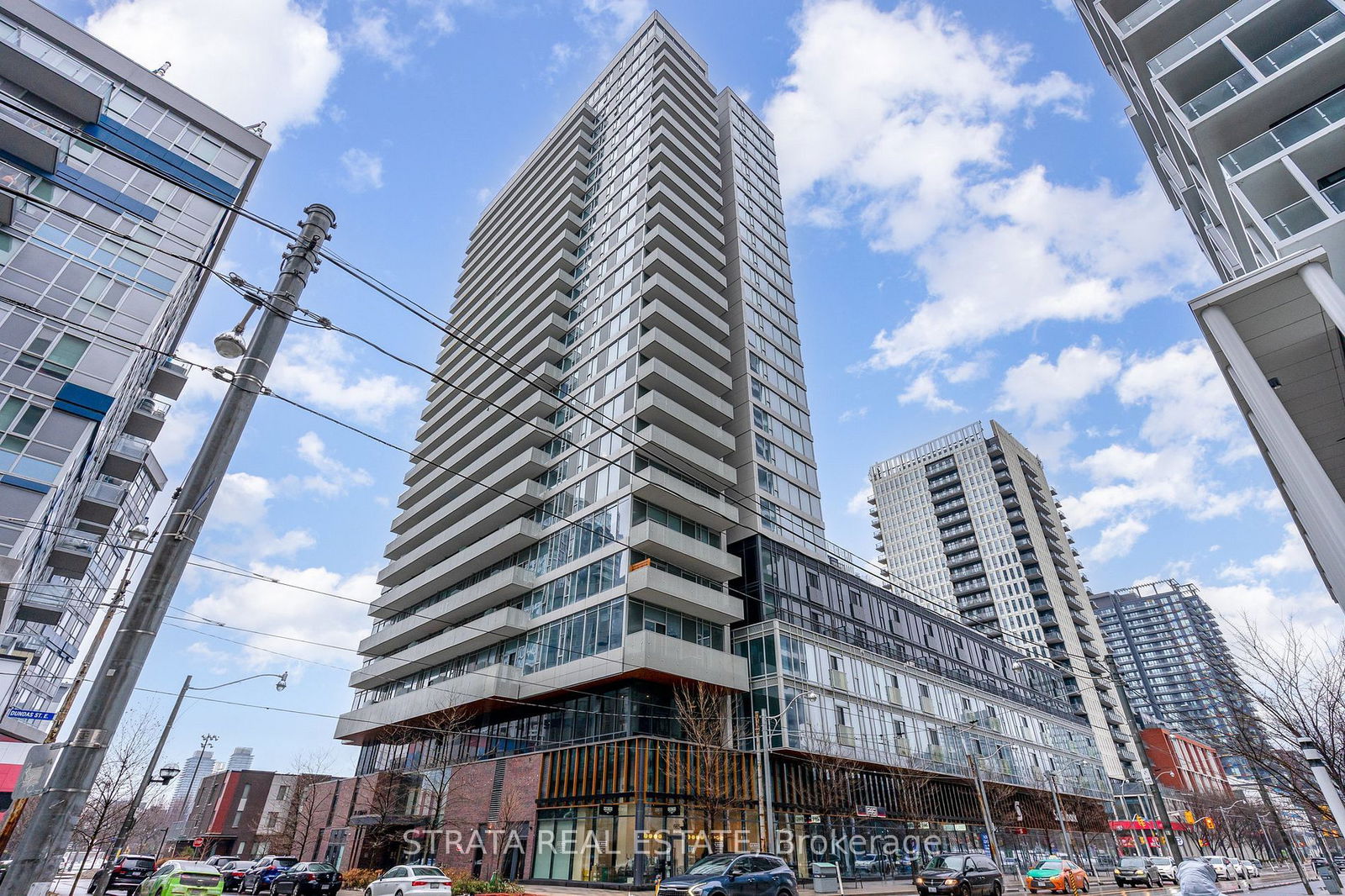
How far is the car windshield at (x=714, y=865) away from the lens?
53.1ft

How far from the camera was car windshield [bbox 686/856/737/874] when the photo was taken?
53.1 ft

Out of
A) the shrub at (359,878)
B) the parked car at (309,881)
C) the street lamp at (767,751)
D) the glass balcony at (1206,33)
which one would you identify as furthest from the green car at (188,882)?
the glass balcony at (1206,33)

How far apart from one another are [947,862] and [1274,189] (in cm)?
2538

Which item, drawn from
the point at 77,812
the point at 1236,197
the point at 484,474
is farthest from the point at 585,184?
the point at 77,812

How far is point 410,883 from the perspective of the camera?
2125 centimetres

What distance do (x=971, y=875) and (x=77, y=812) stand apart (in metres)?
27.1

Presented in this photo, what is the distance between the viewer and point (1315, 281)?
553 inches

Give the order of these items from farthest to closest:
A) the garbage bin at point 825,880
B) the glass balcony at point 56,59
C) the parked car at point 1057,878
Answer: the glass balcony at point 56,59 → the parked car at point 1057,878 → the garbage bin at point 825,880

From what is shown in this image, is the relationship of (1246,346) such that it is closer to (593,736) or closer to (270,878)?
(593,736)

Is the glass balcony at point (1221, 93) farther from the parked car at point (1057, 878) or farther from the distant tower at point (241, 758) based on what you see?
the distant tower at point (241, 758)

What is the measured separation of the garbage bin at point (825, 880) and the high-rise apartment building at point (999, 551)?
194 feet

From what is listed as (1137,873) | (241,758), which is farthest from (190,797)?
(1137,873)

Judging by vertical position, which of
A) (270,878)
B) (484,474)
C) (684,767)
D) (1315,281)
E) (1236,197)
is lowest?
(270,878)

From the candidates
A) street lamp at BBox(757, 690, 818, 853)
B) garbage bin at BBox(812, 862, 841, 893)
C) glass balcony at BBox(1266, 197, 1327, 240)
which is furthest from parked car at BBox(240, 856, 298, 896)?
glass balcony at BBox(1266, 197, 1327, 240)
